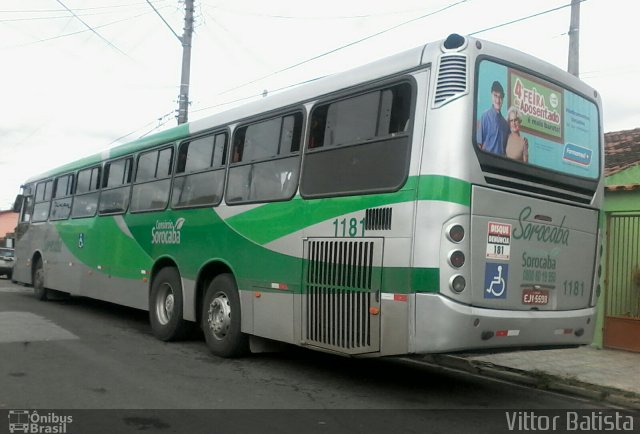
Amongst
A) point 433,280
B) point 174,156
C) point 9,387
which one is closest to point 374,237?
point 433,280

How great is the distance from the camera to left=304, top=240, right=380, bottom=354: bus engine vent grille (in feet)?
19.4

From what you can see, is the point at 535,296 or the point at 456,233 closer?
the point at 456,233

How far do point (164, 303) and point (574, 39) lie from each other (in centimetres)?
811

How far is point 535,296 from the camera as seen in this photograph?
604cm

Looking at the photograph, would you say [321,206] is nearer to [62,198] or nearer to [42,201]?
[62,198]

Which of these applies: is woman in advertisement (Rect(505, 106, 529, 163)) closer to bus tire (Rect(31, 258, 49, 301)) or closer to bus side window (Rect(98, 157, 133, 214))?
bus side window (Rect(98, 157, 133, 214))

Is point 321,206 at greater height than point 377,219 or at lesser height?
greater

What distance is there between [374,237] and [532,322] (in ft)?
5.74

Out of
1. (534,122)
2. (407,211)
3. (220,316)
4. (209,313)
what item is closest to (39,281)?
(209,313)

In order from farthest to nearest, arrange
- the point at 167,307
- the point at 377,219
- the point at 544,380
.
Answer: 1. the point at 167,307
2. the point at 544,380
3. the point at 377,219

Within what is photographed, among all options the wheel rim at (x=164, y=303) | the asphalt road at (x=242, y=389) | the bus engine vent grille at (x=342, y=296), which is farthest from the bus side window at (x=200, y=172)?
the bus engine vent grille at (x=342, y=296)

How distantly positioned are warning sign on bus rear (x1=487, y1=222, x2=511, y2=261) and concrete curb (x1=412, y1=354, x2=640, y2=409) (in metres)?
1.92

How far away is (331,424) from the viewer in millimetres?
5340

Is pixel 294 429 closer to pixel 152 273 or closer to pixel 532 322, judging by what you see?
pixel 532 322
